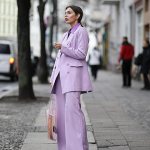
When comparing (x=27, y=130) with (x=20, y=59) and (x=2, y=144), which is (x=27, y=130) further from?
(x=20, y=59)

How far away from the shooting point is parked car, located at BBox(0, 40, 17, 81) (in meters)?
24.5

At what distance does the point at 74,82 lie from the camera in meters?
6.20

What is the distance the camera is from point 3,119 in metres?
10.4

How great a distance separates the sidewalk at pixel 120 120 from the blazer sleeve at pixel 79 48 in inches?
70.6

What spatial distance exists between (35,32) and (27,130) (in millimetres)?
46353

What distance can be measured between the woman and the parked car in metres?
18.3

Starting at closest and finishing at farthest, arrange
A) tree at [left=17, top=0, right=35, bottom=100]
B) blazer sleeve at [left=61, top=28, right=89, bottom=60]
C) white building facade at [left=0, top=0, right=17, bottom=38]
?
blazer sleeve at [left=61, top=28, right=89, bottom=60], tree at [left=17, top=0, right=35, bottom=100], white building facade at [left=0, top=0, right=17, bottom=38]

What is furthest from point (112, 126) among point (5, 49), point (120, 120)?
point (5, 49)

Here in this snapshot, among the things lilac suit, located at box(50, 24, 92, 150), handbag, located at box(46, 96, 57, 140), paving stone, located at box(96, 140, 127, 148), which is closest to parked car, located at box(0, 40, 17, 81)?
paving stone, located at box(96, 140, 127, 148)

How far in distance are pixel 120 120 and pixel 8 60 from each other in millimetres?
14733

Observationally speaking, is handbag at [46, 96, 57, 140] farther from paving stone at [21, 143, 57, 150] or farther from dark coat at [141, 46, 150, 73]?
dark coat at [141, 46, 150, 73]

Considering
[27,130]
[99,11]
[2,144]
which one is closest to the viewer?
[2,144]

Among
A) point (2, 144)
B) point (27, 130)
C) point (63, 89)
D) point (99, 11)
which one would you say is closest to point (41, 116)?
point (27, 130)

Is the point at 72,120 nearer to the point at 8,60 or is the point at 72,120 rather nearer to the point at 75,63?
the point at 75,63
